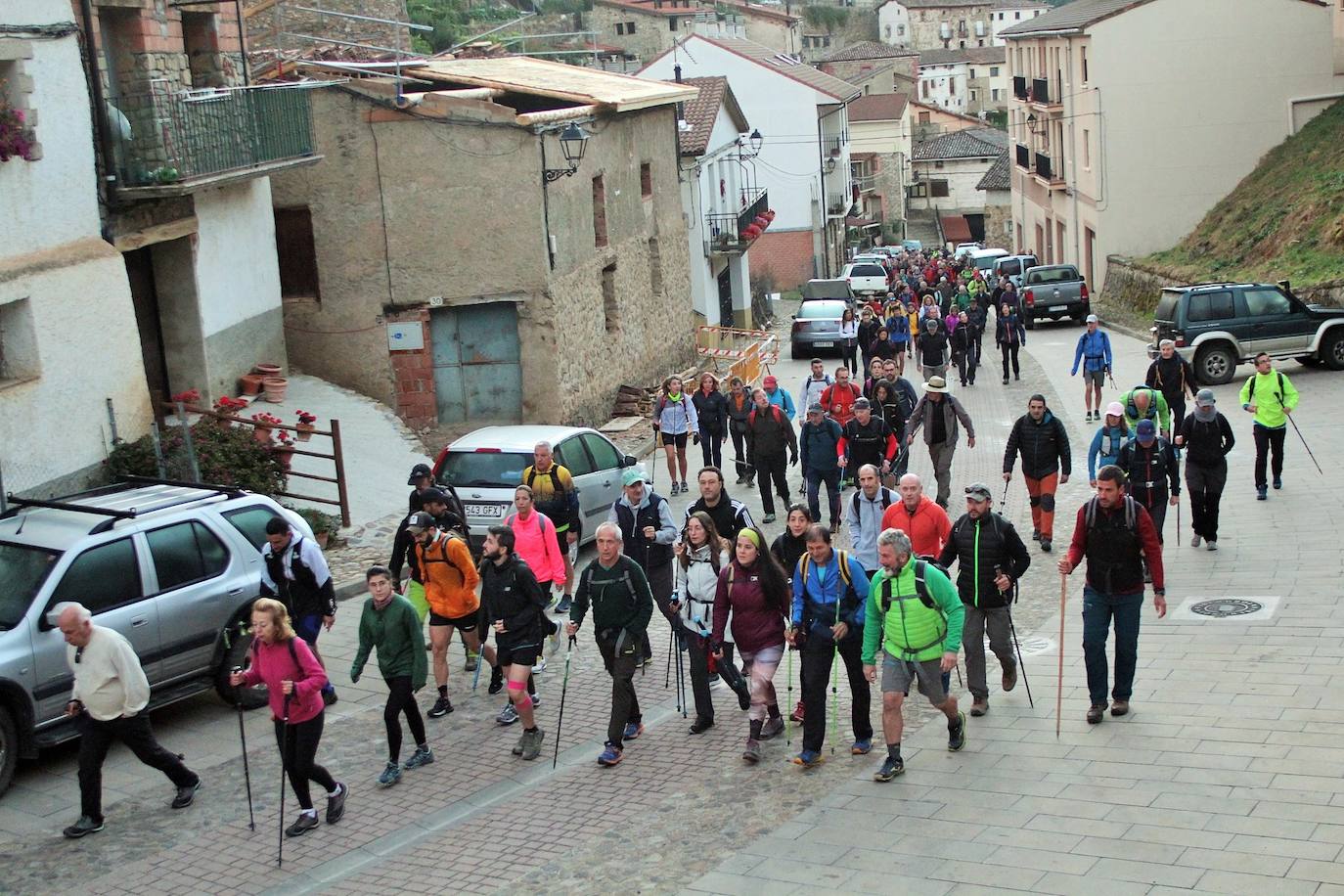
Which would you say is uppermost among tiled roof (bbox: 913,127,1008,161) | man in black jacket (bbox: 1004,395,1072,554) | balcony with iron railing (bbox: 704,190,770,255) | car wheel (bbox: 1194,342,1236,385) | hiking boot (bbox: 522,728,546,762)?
tiled roof (bbox: 913,127,1008,161)

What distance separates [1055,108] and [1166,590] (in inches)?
1489

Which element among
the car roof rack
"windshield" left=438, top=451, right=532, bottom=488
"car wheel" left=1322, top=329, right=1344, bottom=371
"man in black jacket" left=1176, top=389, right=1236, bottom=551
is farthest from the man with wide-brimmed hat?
"car wheel" left=1322, top=329, right=1344, bottom=371

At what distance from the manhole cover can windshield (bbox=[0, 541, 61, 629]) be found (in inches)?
356

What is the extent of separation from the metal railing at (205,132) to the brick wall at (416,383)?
11.2 feet

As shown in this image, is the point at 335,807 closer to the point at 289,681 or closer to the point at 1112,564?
the point at 289,681

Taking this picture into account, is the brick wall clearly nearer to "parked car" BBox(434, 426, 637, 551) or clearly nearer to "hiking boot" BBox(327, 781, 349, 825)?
"parked car" BBox(434, 426, 637, 551)

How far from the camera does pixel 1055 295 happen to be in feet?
129

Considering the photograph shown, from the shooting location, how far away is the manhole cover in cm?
1236

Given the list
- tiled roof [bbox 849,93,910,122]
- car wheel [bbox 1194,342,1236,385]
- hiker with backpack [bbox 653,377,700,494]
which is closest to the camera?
hiker with backpack [bbox 653,377,700,494]

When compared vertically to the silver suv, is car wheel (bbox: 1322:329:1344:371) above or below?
below

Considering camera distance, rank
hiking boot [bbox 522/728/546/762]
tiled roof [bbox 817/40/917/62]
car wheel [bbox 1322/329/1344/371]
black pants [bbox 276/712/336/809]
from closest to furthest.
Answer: black pants [bbox 276/712/336/809]
hiking boot [bbox 522/728/546/762]
car wheel [bbox 1322/329/1344/371]
tiled roof [bbox 817/40/917/62]

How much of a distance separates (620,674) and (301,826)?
2231 millimetres

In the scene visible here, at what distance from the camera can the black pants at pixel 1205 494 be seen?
46.4ft

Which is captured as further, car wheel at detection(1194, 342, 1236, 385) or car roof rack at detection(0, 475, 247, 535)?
car wheel at detection(1194, 342, 1236, 385)
